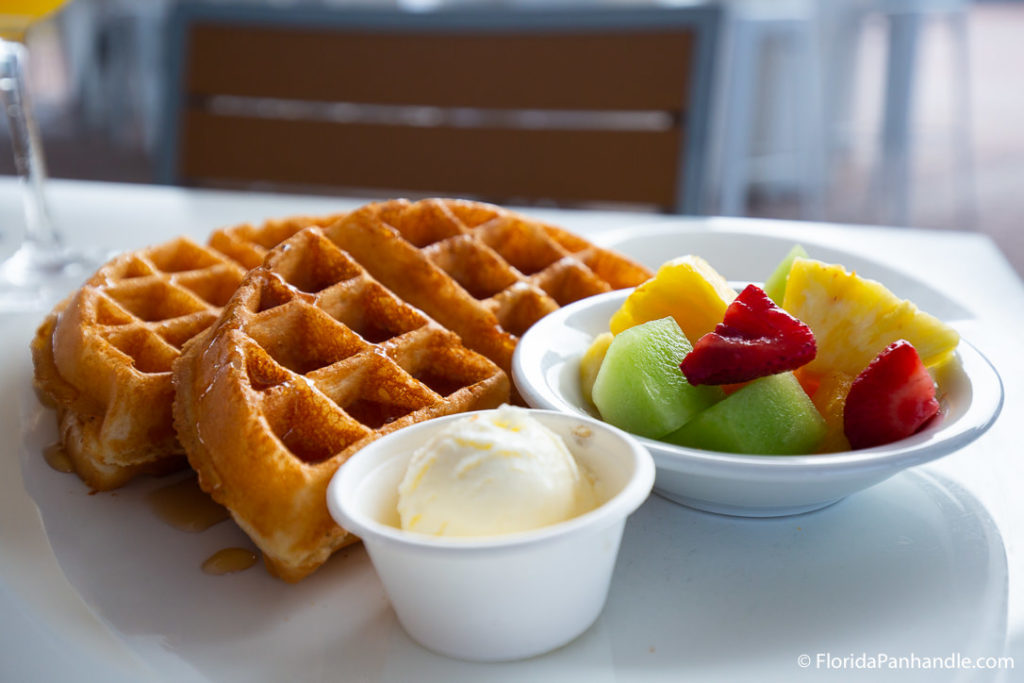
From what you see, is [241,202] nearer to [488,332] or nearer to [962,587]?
[488,332]

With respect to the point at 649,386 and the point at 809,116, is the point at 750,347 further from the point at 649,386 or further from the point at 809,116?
the point at 809,116

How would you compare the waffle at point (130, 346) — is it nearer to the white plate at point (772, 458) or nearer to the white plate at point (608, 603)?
the white plate at point (608, 603)

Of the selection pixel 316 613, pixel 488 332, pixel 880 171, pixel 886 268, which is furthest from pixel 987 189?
pixel 316 613

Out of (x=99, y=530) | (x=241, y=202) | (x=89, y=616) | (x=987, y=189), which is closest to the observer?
(x=89, y=616)

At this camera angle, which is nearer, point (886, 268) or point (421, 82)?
point (886, 268)

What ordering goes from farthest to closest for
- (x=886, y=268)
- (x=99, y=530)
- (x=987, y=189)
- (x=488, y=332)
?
(x=987, y=189) < (x=886, y=268) < (x=488, y=332) < (x=99, y=530)

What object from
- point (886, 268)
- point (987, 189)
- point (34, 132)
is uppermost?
point (34, 132)

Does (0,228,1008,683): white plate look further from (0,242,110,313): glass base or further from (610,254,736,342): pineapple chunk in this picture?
(0,242,110,313): glass base
